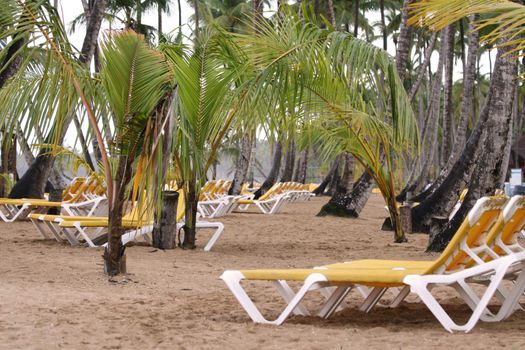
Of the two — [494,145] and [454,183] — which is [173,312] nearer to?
[494,145]

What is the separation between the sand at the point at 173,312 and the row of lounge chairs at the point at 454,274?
0.12 meters

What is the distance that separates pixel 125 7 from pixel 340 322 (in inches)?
1003

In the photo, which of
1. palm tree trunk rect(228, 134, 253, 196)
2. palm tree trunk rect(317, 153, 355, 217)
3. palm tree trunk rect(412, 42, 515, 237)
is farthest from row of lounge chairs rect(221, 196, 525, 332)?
palm tree trunk rect(228, 134, 253, 196)

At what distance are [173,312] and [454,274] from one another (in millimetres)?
1827

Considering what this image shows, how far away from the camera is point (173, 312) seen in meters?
5.81

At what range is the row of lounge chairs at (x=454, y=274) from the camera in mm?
4871

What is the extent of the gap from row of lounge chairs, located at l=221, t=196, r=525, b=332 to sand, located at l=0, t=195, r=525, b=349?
0.12 meters

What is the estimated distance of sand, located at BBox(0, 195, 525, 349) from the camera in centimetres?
468

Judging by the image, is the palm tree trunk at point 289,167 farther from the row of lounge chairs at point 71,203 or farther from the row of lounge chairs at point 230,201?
the row of lounge chairs at point 71,203

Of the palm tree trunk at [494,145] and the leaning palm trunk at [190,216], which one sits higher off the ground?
the palm tree trunk at [494,145]

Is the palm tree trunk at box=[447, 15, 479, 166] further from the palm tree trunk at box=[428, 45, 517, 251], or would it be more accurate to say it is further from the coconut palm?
the palm tree trunk at box=[428, 45, 517, 251]

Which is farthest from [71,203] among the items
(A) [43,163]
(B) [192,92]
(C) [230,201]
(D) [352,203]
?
(D) [352,203]

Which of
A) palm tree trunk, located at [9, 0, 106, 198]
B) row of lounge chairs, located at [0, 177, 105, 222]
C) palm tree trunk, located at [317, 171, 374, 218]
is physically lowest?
palm tree trunk, located at [317, 171, 374, 218]

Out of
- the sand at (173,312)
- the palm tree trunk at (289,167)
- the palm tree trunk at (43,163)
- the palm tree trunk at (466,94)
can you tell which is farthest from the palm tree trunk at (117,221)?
the palm tree trunk at (289,167)
